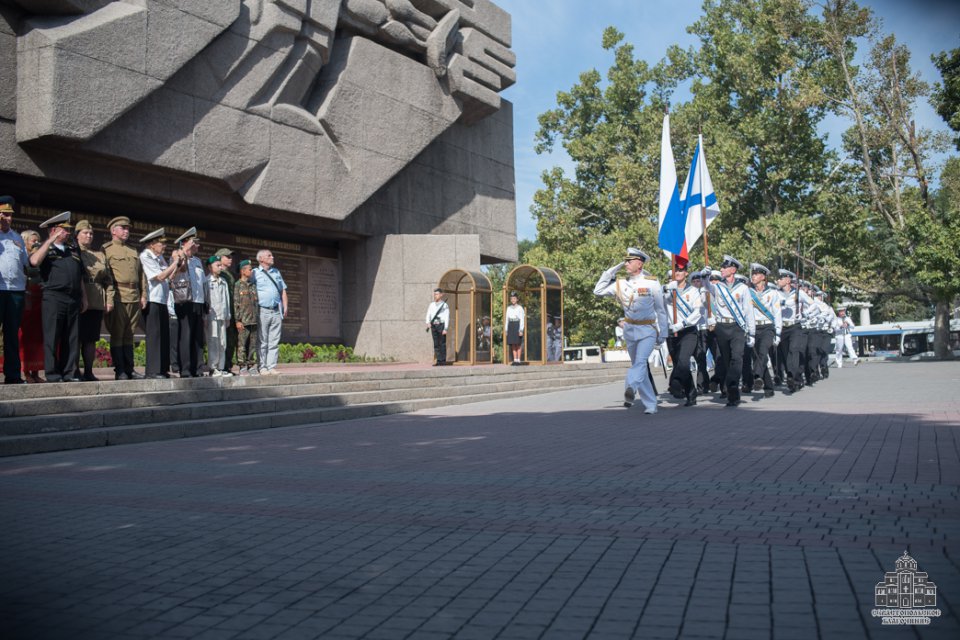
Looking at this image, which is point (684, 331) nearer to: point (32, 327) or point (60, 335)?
point (60, 335)

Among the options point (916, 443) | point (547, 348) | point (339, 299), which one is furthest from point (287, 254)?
point (916, 443)

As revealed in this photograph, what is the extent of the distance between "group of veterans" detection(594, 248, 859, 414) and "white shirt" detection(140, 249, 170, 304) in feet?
18.5

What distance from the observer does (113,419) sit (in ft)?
31.9

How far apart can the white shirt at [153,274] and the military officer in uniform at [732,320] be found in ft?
25.2

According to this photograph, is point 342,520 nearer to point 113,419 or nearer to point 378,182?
point 113,419

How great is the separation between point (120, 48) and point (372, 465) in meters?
10.6

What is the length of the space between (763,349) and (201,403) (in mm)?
9068

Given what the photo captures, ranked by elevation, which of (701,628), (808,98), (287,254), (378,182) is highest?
(808,98)

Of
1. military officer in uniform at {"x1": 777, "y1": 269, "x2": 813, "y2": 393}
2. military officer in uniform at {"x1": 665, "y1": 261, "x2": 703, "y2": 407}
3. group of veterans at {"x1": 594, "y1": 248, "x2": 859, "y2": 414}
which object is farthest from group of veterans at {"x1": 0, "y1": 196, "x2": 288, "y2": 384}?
military officer in uniform at {"x1": 777, "y1": 269, "x2": 813, "y2": 393}

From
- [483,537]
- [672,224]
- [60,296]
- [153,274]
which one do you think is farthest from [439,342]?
[483,537]

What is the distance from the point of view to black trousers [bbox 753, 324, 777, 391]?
49.8ft

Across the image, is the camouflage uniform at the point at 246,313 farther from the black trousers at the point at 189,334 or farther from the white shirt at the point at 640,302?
the white shirt at the point at 640,302

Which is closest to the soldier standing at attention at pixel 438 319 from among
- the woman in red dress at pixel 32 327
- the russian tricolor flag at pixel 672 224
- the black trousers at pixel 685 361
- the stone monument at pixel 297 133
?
the stone monument at pixel 297 133

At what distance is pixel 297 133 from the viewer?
19.4 m
